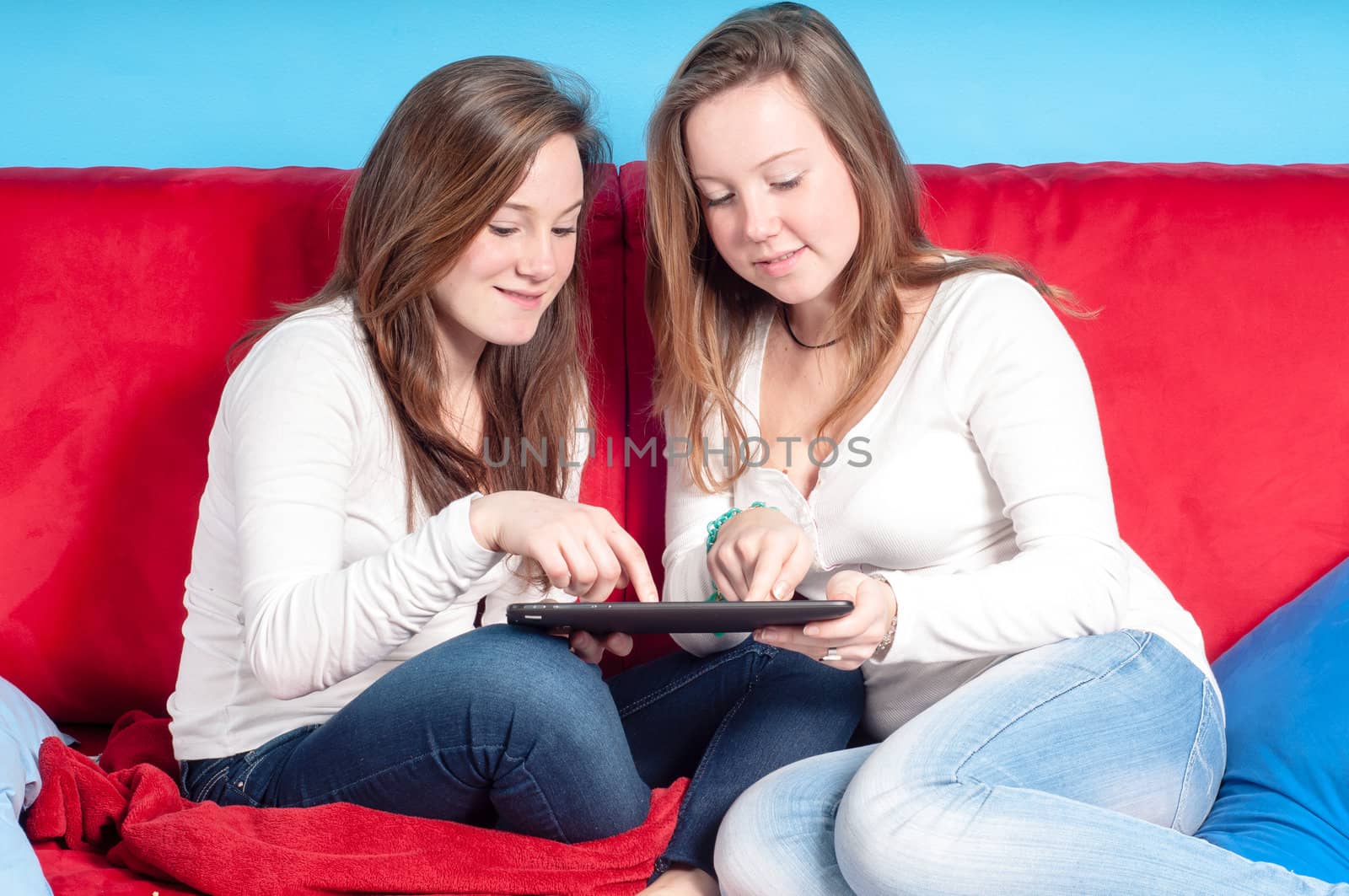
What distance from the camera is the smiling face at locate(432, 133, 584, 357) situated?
1.37 metres

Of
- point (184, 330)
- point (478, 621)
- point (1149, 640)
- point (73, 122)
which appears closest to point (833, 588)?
point (1149, 640)

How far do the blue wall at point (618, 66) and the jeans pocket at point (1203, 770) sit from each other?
1.03 m

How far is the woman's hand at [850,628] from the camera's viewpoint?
1168mm

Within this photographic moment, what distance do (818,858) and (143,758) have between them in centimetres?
80

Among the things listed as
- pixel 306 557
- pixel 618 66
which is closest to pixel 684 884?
pixel 306 557

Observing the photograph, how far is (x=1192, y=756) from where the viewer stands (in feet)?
4.12

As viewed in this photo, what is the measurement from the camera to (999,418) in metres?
1.35

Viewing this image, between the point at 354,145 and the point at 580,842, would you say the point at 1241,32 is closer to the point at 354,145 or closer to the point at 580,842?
the point at 354,145

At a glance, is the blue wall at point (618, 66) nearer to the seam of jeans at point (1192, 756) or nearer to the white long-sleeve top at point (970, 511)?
the white long-sleeve top at point (970, 511)

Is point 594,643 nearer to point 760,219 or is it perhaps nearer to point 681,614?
point 681,614

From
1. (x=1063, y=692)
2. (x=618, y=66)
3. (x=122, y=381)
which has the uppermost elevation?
(x=618, y=66)

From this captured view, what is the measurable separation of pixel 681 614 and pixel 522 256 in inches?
19.5

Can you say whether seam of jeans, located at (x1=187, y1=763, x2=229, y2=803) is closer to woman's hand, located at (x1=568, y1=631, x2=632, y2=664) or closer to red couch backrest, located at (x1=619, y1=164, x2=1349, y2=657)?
woman's hand, located at (x1=568, y1=631, x2=632, y2=664)

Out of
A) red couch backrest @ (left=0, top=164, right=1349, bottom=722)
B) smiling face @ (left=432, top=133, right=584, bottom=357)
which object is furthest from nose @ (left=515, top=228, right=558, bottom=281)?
red couch backrest @ (left=0, top=164, right=1349, bottom=722)
